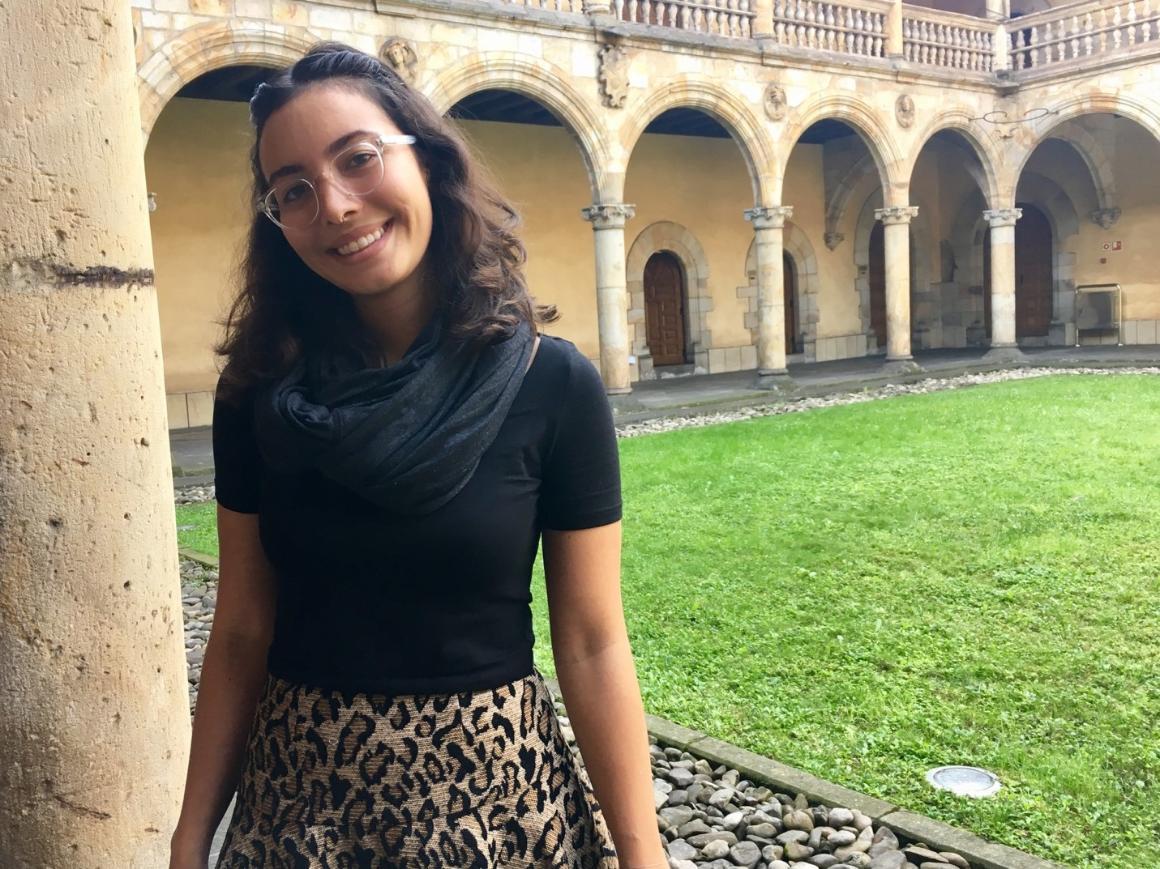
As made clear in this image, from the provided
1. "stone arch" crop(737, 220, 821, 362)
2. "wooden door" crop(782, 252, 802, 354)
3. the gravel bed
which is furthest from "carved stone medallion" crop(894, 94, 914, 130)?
"wooden door" crop(782, 252, 802, 354)

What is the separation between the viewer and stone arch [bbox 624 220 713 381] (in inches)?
646

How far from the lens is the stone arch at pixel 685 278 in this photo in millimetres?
16406

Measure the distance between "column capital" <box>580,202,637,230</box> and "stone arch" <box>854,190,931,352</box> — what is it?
8.37m

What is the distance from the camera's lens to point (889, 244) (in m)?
15.5

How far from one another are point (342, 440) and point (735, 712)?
2732 mm

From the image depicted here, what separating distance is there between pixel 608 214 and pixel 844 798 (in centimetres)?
1018

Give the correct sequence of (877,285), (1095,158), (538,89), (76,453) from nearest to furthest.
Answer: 1. (76,453)
2. (538,89)
3. (1095,158)
4. (877,285)

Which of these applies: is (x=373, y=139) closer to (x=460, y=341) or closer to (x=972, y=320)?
(x=460, y=341)

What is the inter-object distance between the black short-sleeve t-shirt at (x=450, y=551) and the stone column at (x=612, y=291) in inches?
441

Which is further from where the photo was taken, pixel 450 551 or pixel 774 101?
pixel 774 101

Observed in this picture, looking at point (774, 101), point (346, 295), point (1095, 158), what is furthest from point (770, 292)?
point (346, 295)

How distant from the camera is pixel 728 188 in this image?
57.7ft

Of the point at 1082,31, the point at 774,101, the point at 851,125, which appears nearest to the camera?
the point at 774,101

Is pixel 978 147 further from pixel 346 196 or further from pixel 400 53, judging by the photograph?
pixel 346 196
